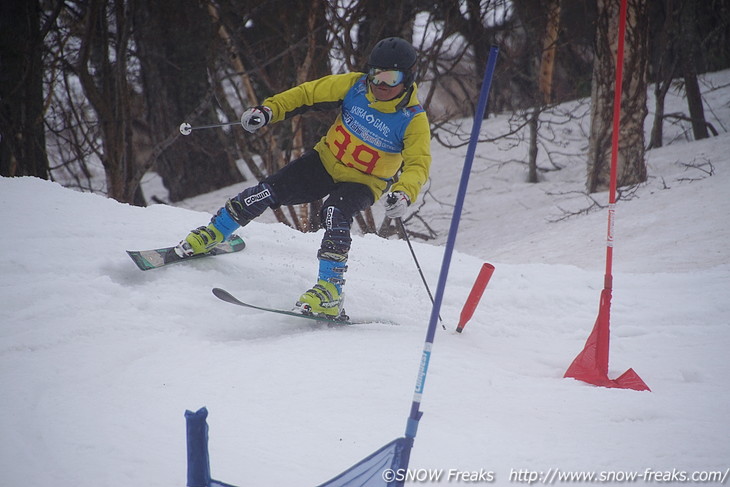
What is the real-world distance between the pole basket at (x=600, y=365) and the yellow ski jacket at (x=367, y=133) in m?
1.33

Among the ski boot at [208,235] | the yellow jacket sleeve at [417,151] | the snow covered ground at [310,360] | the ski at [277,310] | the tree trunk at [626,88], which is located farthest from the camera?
the tree trunk at [626,88]

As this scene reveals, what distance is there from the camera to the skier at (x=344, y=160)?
3887 mm

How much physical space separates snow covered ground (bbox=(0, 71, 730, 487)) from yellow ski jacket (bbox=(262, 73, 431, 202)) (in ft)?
3.06

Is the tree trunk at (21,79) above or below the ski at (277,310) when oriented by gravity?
above

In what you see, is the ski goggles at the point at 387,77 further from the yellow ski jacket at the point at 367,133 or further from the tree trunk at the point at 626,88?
the tree trunk at the point at 626,88

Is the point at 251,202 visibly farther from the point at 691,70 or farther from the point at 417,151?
the point at 691,70

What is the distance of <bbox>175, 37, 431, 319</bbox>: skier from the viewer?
12.8 ft

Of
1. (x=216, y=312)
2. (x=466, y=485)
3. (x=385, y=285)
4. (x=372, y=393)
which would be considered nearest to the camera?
(x=466, y=485)

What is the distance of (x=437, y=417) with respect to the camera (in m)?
2.72

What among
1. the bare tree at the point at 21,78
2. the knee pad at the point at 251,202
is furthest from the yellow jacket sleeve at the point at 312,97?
the bare tree at the point at 21,78

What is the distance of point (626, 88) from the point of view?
962 cm

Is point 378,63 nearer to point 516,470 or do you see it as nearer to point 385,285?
point 385,285

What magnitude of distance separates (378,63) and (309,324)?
1.71m

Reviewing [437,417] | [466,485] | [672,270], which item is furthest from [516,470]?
[672,270]
